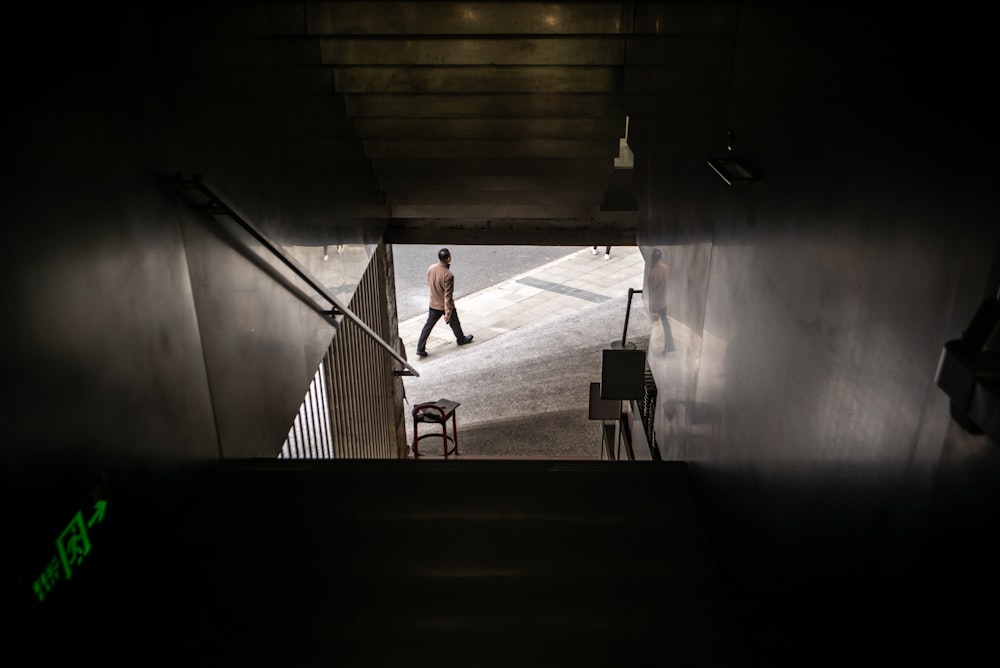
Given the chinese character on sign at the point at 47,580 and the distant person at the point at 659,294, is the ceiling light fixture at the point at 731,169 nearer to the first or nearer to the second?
the distant person at the point at 659,294

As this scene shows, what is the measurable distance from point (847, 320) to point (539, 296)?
432 inches

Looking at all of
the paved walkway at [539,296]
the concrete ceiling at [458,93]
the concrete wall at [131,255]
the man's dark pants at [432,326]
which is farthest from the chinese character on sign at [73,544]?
the paved walkway at [539,296]

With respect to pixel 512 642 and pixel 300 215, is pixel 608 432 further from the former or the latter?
pixel 512 642

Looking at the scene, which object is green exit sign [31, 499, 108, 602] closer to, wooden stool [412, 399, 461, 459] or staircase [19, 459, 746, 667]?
staircase [19, 459, 746, 667]

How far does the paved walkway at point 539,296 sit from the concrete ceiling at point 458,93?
15.6 ft

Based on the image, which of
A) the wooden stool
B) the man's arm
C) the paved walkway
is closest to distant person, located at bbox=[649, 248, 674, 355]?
→ the wooden stool

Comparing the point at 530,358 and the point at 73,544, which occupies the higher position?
the point at 73,544

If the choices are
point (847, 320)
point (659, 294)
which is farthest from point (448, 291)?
point (847, 320)

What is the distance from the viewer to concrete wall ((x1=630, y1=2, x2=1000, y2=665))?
1.36 m

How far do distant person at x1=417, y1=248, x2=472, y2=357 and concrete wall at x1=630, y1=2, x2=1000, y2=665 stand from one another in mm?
6914

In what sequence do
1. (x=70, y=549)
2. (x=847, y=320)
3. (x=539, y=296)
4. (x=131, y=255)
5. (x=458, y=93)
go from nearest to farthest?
1. (x=847, y=320)
2. (x=70, y=549)
3. (x=131, y=255)
4. (x=458, y=93)
5. (x=539, y=296)

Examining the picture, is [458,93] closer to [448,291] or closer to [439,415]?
[439,415]

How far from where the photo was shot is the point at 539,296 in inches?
503


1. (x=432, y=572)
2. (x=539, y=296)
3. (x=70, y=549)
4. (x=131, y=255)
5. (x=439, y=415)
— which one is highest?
(x=131, y=255)
